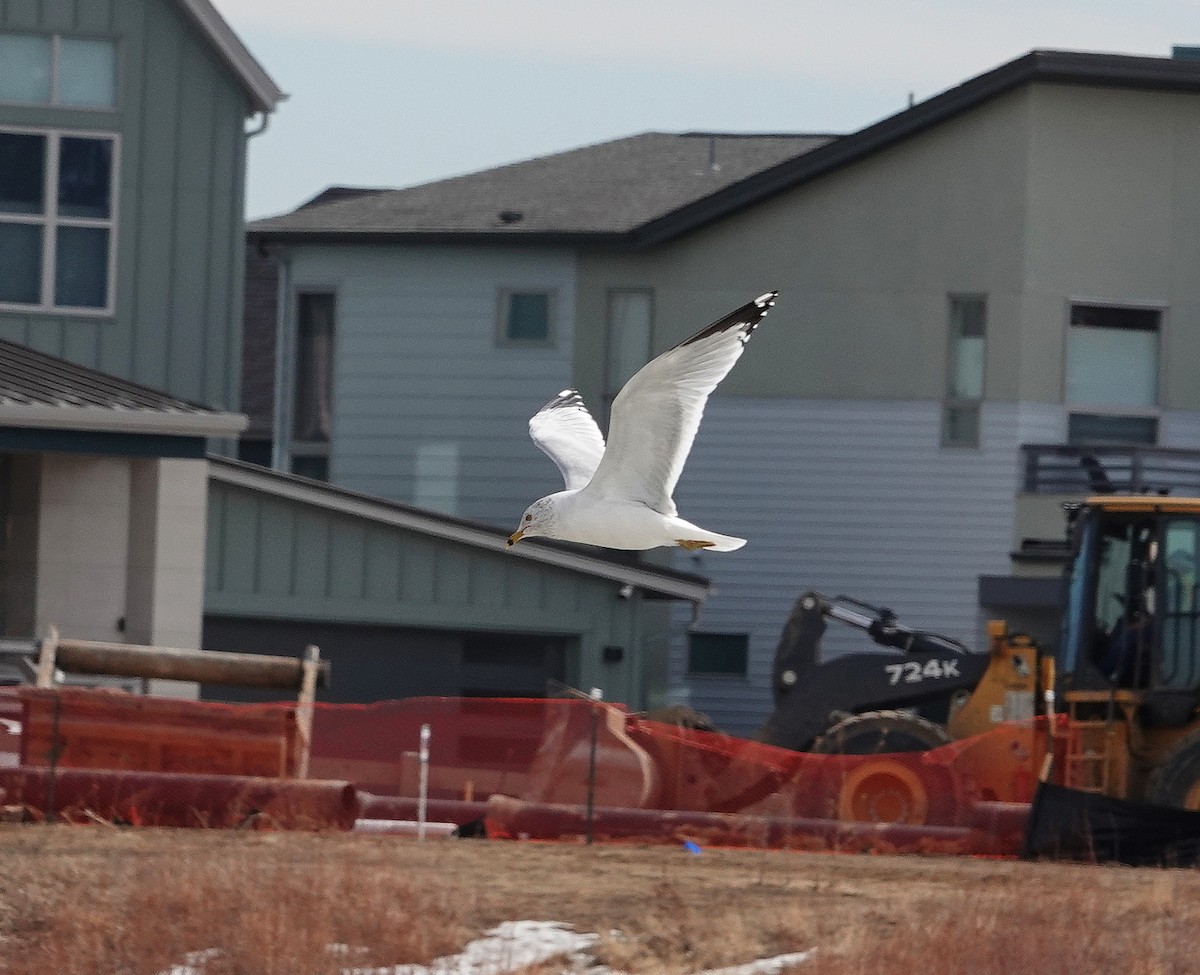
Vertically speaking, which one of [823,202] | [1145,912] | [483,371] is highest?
[823,202]

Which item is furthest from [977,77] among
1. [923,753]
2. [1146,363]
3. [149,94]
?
[923,753]

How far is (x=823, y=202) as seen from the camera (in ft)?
90.8

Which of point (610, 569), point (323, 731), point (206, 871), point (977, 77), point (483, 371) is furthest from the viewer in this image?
point (483, 371)

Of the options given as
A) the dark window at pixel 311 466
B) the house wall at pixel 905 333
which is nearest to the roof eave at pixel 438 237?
the house wall at pixel 905 333

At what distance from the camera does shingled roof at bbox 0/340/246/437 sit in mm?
19406

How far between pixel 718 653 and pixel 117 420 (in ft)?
33.2

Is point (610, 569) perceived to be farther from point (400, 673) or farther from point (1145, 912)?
point (1145, 912)

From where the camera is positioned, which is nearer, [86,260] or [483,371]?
[86,260]

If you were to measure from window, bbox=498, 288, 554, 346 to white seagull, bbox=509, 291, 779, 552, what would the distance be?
17100 mm

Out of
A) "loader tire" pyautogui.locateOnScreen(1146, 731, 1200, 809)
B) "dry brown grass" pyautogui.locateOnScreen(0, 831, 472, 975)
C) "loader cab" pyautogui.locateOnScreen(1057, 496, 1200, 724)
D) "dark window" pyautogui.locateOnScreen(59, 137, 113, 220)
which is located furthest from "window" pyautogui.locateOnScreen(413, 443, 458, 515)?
"dry brown grass" pyautogui.locateOnScreen(0, 831, 472, 975)

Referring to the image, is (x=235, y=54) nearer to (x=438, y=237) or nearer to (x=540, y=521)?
(x=438, y=237)

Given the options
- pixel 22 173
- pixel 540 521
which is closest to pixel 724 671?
pixel 22 173

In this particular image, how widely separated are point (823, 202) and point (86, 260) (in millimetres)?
8835

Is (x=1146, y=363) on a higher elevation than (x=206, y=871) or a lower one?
higher
